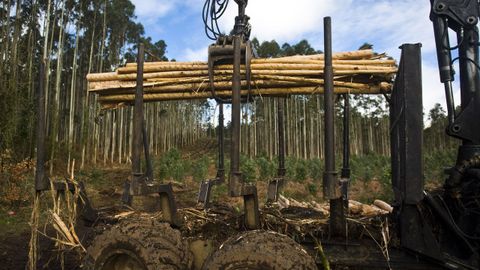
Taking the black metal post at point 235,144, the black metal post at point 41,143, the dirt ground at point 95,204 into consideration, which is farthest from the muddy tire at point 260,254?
the black metal post at point 41,143

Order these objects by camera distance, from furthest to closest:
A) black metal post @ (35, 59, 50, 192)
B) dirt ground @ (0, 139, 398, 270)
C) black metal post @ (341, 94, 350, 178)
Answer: dirt ground @ (0, 139, 398, 270)
black metal post @ (341, 94, 350, 178)
black metal post @ (35, 59, 50, 192)

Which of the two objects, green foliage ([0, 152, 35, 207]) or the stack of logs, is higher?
the stack of logs

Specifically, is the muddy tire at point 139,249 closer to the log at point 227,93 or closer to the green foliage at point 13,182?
the log at point 227,93

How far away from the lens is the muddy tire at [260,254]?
272cm

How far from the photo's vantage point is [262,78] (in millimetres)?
3863

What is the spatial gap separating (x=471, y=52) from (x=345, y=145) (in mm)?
1645

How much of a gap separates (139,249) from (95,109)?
27.4 meters

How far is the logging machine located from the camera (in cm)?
284

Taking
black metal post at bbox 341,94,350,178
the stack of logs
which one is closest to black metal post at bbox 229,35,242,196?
the stack of logs

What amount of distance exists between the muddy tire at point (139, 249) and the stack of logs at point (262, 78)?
4.68 feet

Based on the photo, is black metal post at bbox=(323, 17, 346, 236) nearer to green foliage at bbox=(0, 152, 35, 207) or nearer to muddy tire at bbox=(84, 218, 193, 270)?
muddy tire at bbox=(84, 218, 193, 270)

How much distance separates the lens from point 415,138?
2.86m

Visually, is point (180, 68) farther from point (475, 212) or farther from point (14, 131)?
point (14, 131)

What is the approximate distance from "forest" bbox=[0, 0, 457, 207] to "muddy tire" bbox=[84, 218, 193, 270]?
214cm
